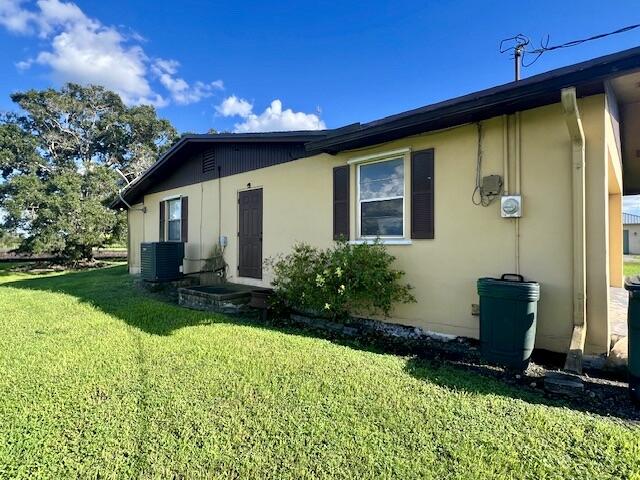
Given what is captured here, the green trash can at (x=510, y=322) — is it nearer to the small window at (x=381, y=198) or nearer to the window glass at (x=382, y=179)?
the small window at (x=381, y=198)

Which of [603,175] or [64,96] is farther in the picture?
[64,96]

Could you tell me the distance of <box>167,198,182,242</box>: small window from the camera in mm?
10383

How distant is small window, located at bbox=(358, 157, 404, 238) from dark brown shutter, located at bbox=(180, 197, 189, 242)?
237 inches

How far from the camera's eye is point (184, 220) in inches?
393

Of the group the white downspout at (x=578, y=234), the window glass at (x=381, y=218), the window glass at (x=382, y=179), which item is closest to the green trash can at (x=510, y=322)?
the white downspout at (x=578, y=234)

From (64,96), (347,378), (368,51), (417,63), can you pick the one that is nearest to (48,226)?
(64,96)

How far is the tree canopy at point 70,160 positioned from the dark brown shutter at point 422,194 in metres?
14.6

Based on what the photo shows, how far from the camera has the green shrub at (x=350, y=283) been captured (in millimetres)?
4953

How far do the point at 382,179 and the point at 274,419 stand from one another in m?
3.93

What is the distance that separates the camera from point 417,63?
31.8 ft

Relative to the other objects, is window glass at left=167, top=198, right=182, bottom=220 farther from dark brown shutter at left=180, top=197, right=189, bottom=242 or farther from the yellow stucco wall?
the yellow stucco wall

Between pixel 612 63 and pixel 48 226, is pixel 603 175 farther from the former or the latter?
pixel 48 226

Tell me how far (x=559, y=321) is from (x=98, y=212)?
738 inches

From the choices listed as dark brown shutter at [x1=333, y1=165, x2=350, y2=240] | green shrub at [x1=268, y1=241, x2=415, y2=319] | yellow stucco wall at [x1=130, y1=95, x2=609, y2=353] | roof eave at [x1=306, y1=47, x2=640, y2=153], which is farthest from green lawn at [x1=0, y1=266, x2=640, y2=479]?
roof eave at [x1=306, y1=47, x2=640, y2=153]
